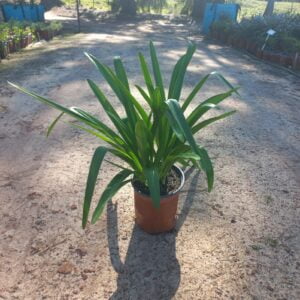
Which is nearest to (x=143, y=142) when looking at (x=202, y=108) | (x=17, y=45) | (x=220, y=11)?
(x=202, y=108)

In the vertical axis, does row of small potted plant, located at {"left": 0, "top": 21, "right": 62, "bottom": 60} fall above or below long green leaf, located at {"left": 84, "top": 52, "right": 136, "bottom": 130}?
below

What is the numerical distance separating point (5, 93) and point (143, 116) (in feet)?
11.2

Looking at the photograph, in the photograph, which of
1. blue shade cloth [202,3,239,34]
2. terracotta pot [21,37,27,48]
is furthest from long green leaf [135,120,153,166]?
blue shade cloth [202,3,239,34]

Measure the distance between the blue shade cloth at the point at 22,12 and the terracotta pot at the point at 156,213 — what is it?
10.4 meters

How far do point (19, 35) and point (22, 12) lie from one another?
4122mm

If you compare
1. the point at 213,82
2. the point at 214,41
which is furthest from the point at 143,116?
the point at 214,41

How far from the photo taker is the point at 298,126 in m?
3.76

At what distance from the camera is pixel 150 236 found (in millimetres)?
2039

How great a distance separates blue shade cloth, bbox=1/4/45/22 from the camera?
1033 cm

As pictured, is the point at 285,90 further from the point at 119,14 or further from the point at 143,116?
the point at 119,14

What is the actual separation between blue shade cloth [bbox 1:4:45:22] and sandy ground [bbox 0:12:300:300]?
799 cm

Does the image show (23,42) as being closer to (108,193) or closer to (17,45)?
(17,45)

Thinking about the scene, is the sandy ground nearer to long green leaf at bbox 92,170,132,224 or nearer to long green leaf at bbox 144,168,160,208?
long green leaf at bbox 92,170,132,224

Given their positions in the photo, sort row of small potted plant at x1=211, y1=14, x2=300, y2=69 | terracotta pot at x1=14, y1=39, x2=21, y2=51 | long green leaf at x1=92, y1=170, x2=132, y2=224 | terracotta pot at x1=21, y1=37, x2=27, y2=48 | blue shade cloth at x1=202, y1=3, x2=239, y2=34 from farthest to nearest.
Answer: blue shade cloth at x1=202, y1=3, x2=239, y2=34 → terracotta pot at x1=21, y1=37, x2=27, y2=48 → terracotta pot at x1=14, y1=39, x2=21, y2=51 → row of small potted plant at x1=211, y1=14, x2=300, y2=69 → long green leaf at x1=92, y1=170, x2=132, y2=224
